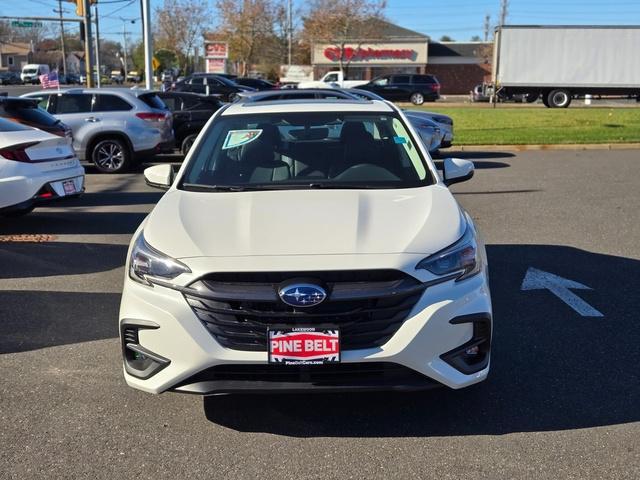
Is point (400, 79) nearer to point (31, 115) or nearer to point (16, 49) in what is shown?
point (31, 115)

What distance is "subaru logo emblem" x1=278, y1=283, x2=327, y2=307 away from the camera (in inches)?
126

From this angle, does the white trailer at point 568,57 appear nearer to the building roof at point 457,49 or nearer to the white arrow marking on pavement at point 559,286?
the building roof at point 457,49

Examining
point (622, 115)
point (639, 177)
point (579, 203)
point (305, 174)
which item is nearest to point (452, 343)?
point (305, 174)

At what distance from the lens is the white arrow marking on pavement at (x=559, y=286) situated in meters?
5.35

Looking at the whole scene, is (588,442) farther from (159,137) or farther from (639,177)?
(159,137)

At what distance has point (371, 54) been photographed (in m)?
61.4

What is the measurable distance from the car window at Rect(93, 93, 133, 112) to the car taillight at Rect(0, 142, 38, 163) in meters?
5.66

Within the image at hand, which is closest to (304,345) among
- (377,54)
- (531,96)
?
(531,96)

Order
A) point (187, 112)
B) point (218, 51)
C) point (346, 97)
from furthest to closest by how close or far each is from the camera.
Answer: point (218, 51) < point (187, 112) < point (346, 97)

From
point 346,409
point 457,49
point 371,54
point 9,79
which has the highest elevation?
point 457,49

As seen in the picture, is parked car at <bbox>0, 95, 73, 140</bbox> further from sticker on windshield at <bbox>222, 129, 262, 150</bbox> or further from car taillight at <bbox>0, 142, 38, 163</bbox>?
sticker on windshield at <bbox>222, 129, 262, 150</bbox>

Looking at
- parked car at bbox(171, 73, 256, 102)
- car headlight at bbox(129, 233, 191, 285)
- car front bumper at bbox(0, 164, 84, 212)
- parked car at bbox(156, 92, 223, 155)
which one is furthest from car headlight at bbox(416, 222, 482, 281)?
parked car at bbox(171, 73, 256, 102)

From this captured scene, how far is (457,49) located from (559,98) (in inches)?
1216

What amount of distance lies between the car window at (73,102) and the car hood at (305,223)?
9.97 m
